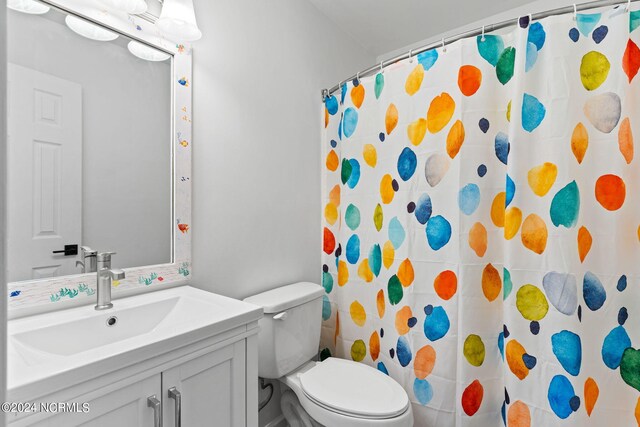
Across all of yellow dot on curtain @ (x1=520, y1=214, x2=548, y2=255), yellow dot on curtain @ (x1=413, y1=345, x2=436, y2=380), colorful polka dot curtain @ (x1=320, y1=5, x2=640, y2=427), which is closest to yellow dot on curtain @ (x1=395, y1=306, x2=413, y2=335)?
colorful polka dot curtain @ (x1=320, y1=5, x2=640, y2=427)

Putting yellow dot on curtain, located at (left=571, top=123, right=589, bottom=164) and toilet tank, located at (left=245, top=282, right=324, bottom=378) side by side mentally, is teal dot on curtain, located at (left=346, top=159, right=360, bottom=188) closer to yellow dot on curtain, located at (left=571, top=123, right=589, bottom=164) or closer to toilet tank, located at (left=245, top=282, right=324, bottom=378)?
toilet tank, located at (left=245, top=282, right=324, bottom=378)

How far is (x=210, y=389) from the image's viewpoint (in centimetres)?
92

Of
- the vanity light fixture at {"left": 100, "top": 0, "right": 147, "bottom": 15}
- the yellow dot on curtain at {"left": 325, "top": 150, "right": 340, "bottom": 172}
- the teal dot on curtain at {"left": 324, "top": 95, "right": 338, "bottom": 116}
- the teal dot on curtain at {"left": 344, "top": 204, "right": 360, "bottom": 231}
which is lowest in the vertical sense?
the teal dot on curtain at {"left": 344, "top": 204, "right": 360, "bottom": 231}

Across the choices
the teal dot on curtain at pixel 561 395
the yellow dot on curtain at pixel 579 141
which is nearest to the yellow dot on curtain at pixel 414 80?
the yellow dot on curtain at pixel 579 141

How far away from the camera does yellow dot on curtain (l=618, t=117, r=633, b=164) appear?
1112 millimetres

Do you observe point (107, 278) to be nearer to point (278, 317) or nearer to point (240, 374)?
point (240, 374)

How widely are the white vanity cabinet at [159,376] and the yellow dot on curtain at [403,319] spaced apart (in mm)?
798

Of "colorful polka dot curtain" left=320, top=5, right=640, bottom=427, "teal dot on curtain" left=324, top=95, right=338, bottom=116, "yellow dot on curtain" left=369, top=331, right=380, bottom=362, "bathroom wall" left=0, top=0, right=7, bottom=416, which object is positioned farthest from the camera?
"teal dot on curtain" left=324, top=95, right=338, bottom=116

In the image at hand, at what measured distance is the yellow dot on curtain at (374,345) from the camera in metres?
1.70

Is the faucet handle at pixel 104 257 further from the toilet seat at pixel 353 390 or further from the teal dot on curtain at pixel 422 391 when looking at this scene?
the teal dot on curtain at pixel 422 391

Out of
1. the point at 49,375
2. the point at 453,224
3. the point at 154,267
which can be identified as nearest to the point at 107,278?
the point at 154,267

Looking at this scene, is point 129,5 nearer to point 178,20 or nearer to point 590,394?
point 178,20

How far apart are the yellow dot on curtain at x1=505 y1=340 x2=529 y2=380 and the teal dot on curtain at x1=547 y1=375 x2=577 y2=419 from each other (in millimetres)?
92

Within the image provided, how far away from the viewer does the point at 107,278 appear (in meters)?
1.01
